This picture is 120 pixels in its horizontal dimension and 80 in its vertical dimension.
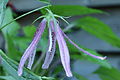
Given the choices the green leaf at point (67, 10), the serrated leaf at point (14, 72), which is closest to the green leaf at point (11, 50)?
the green leaf at point (67, 10)

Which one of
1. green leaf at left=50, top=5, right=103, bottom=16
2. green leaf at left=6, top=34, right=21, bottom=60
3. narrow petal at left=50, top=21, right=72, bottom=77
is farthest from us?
green leaf at left=6, top=34, right=21, bottom=60

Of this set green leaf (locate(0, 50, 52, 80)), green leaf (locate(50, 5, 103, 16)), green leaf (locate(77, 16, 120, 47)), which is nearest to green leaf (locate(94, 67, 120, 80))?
green leaf (locate(77, 16, 120, 47))

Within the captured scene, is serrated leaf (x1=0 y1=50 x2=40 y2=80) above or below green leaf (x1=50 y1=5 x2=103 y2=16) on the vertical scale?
below

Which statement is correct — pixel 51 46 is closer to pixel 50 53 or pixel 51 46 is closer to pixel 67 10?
pixel 50 53

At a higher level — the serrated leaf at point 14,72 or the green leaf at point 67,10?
the green leaf at point 67,10

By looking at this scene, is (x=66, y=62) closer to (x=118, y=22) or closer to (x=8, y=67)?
(x=8, y=67)

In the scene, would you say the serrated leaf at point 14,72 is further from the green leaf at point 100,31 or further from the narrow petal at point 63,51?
the green leaf at point 100,31

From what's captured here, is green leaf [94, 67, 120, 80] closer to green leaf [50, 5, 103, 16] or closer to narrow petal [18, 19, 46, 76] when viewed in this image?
green leaf [50, 5, 103, 16]

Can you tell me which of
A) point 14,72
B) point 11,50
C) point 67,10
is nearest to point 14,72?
point 14,72

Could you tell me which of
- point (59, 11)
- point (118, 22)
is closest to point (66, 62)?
point (59, 11)

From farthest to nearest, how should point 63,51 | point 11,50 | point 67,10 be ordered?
1. point 11,50
2. point 67,10
3. point 63,51

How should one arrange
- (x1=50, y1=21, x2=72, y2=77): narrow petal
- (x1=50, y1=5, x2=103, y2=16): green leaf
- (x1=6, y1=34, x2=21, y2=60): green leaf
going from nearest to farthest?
(x1=50, y1=21, x2=72, y2=77): narrow petal < (x1=50, y1=5, x2=103, y2=16): green leaf < (x1=6, y1=34, x2=21, y2=60): green leaf
